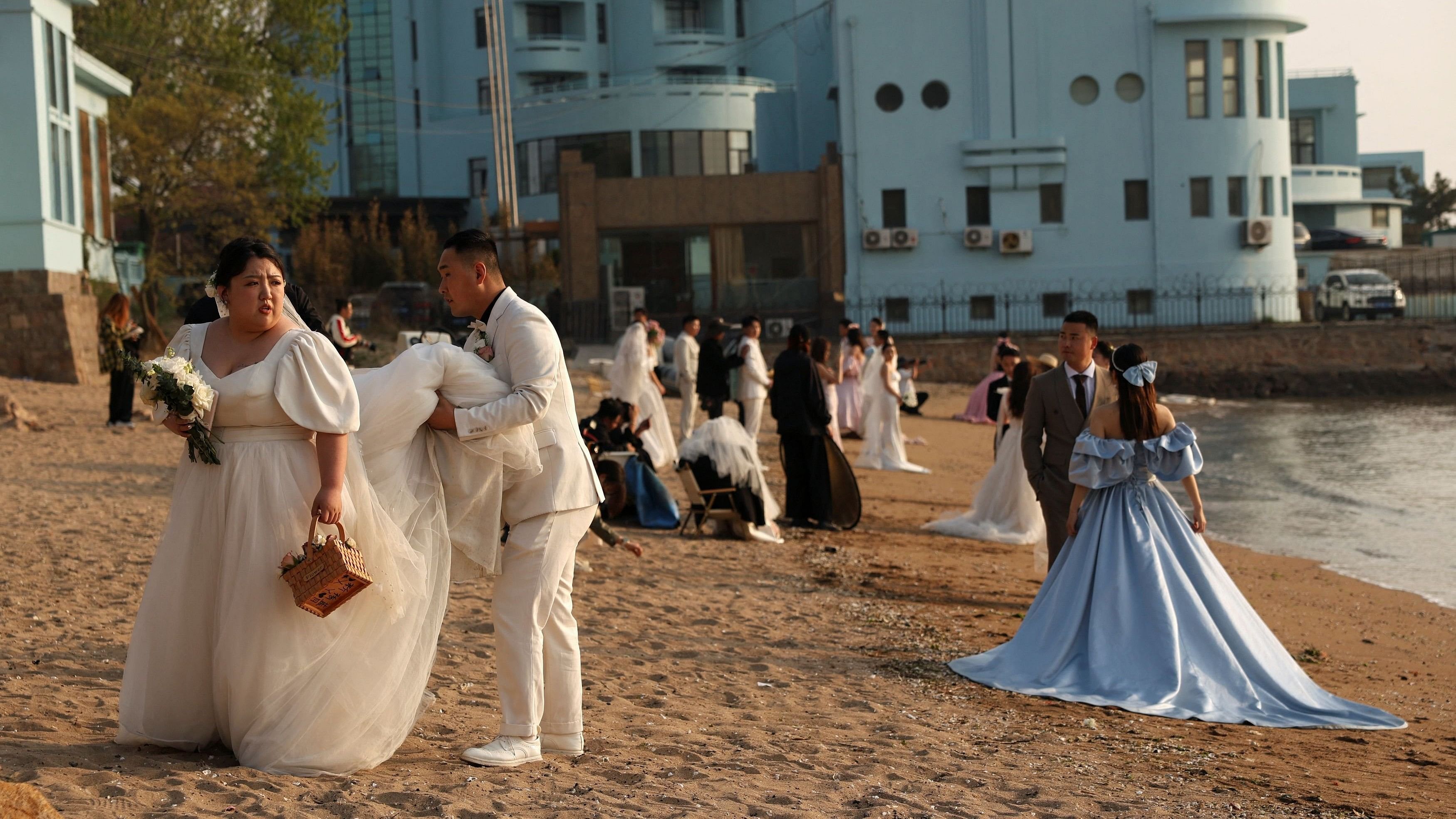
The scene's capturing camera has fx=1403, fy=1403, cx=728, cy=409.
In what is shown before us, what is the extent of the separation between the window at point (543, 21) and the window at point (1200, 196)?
26.9m

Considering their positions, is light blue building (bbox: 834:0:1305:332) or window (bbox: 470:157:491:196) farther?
window (bbox: 470:157:491:196)

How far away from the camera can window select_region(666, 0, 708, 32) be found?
5650 centimetres

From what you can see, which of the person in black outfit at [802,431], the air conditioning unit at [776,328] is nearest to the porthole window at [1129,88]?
the air conditioning unit at [776,328]

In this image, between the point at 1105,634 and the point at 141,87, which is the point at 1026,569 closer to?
the point at 1105,634

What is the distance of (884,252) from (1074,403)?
33233 millimetres

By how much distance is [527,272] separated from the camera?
43.4m

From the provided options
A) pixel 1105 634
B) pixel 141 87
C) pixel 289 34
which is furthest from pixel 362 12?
pixel 1105 634

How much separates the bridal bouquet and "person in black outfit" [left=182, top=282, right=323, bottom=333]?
1438 millimetres

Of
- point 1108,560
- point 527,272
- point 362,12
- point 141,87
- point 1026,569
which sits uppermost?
point 362,12

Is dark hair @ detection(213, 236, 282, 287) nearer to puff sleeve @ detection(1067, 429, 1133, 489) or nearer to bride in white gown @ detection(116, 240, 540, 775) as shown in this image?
bride in white gown @ detection(116, 240, 540, 775)

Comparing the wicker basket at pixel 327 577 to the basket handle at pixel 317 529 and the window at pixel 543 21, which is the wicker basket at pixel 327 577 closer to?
the basket handle at pixel 317 529

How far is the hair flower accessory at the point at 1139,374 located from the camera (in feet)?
→ 24.4

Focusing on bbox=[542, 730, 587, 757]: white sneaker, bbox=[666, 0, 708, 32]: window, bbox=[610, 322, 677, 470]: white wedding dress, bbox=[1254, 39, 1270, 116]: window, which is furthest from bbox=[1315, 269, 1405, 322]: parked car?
bbox=[542, 730, 587, 757]: white sneaker

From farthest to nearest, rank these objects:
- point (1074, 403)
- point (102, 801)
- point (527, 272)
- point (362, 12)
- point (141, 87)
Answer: point (362, 12), point (527, 272), point (141, 87), point (1074, 403), point (102, 801)
